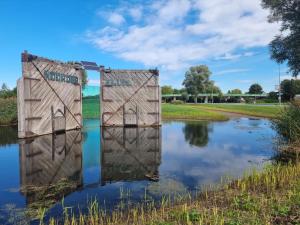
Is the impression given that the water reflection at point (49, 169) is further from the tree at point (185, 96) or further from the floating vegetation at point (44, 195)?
the tree at point (185, 96)

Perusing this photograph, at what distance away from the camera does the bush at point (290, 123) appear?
11.2m

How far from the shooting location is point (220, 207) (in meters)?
5.16

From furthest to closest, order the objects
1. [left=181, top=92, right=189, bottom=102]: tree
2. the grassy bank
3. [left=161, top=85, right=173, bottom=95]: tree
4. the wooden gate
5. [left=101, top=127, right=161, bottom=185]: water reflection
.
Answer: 1. [left=161, top=85, right=173, bottom=95]: tree
2. [left=181, top=92, right=189, bottom=102]: tree
3. the grassy bank
4. the wooden gate
5. [left=101, top=127, right=161, bottom=185]: water reflection

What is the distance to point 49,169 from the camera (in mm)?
8695

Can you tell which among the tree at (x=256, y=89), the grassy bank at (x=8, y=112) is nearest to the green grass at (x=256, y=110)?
the grassy bank at (x=8, y=112)

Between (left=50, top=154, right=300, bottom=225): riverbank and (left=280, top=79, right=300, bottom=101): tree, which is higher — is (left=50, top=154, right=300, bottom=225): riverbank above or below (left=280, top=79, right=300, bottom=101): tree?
below

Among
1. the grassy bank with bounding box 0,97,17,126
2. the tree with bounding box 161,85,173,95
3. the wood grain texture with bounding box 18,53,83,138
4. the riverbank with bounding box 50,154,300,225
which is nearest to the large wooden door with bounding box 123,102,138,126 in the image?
the wood grain texture with bounding box 18,53,83,138

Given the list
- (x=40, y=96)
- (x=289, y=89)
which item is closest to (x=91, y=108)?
(x=40, y=96)

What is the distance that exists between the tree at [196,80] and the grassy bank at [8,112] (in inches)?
3089

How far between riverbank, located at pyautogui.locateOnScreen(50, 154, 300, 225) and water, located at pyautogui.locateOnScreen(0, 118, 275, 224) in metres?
0.76

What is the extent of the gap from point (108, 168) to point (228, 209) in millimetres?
4755

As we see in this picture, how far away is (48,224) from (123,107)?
55.2ft

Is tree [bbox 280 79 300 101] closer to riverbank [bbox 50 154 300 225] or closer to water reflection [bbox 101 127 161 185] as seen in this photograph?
water reflection [bbox 101 127 161 185]

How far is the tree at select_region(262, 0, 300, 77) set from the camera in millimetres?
18984
